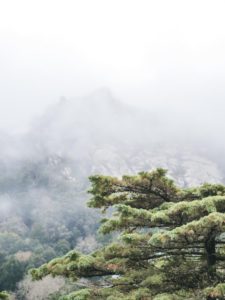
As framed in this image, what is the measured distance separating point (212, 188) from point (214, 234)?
1491mm

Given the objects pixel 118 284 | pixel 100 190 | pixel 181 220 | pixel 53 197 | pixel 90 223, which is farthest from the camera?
pixel 53 197

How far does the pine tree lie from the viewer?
10.4 meters

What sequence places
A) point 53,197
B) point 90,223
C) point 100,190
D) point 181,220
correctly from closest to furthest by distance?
point 181,220 < point 100,190 < point 90,223 < point 53,197

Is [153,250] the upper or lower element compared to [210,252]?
lower

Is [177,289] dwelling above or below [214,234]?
below

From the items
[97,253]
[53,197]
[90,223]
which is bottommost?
[97,253]

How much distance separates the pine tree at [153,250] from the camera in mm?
10422

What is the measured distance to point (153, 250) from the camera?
11.6 meters

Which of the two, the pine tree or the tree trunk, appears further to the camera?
the tree trunk

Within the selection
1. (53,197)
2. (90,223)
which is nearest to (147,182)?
(90,223)

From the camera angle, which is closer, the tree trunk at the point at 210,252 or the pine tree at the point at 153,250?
the pine tree at the point at 153,250

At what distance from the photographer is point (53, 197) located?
176m

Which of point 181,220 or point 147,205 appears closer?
point 181,220

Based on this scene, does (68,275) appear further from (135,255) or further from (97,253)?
(135,255)
